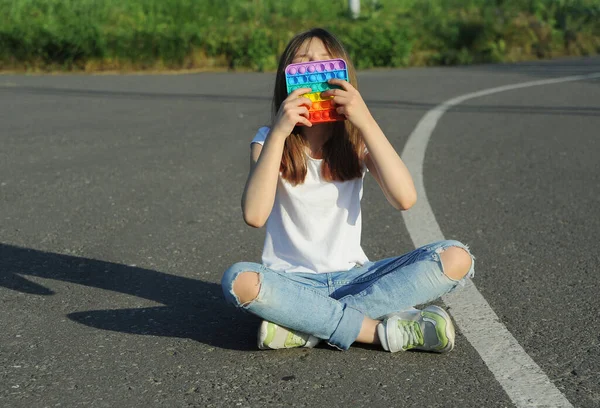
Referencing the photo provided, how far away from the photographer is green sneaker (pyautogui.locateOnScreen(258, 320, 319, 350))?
11.7ft

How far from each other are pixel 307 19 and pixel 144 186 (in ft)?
50.0

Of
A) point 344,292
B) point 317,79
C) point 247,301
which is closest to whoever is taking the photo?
point 247,301

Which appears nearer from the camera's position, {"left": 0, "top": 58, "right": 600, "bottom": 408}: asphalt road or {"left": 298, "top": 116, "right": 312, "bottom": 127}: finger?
{"left": 0, "top": 58, "right": 600, "bottom": 408}: asphalt road

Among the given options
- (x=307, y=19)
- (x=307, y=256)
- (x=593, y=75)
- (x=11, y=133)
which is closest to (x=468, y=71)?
(x=593, y=75)

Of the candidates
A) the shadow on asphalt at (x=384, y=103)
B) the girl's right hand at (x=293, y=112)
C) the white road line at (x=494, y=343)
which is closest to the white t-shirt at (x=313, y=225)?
the girl's right hand at (x=293, y=112)

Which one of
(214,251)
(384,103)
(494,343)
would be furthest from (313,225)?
(384,103)

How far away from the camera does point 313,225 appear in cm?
386

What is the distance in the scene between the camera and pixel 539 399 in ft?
10.2

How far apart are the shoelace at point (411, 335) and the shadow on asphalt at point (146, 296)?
1.85ft

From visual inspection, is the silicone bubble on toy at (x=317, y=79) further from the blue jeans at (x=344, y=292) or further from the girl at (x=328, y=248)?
the blue jeans at (x=344, y=292)

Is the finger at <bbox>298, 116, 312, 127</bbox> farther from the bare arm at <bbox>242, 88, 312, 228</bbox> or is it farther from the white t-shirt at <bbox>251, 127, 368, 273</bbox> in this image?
the white t-shirt at <bbox>251, 127, 368, 273</bbox>

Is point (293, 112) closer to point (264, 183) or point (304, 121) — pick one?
point (304, 121)

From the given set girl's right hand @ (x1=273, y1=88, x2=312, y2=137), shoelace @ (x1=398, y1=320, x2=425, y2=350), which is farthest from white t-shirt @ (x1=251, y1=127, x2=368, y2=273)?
shoelace @ (x1=398, y1=320, x2=425, y2=350)

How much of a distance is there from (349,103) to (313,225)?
1.75 feet
